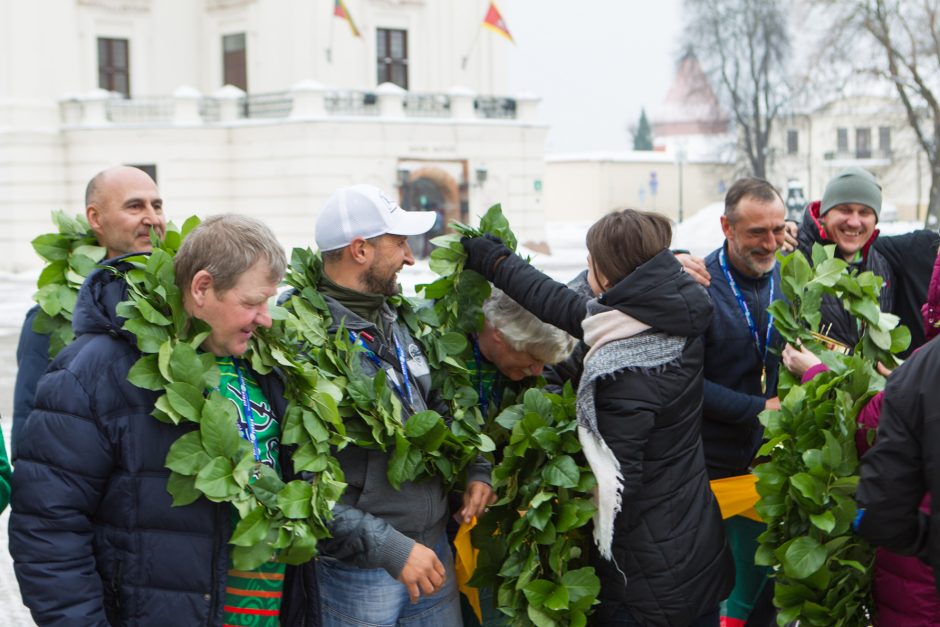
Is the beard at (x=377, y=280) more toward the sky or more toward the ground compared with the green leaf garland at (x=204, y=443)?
more toward the sky

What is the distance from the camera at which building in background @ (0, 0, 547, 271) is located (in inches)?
1275

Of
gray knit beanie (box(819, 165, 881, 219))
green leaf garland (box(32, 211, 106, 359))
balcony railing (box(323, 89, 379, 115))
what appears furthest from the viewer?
balcony railing (box(323, 89, 379, 115))

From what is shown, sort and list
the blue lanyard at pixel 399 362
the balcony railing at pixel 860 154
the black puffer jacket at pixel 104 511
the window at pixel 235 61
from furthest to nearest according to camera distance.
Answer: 1. the balcony railing at pixel 860 154
2. the window at pixel 235 61
3. the blue lanyard at pixel 399 362
4. the black puffer jacket at pixel 104 511

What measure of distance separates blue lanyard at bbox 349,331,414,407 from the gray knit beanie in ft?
7.79

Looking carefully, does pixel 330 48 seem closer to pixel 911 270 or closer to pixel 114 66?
pixel 114 66

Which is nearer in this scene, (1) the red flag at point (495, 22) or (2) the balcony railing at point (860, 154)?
(1) the red flag at point (495, 22)

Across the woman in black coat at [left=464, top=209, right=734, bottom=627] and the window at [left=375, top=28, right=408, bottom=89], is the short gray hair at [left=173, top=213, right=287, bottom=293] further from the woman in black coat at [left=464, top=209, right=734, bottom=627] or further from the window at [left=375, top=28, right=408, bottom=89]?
the window at [left=375, top=28, right=408, bottom=89]

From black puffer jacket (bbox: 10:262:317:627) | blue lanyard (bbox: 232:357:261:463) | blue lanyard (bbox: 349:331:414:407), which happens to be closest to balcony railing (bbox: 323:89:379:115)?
blue lanyard (bbox: 349:331:414:407)

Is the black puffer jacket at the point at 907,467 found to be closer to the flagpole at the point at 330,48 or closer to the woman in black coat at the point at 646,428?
the woman in black coat at the point at 646,428

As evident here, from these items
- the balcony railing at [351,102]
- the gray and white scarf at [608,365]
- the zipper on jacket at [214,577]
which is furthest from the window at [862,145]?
the zipper on jacket at [214,577]

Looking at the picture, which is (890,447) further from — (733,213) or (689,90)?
(689,90)

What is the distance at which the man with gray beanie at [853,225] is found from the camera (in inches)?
201

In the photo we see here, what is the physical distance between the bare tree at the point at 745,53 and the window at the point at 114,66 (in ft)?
88.5

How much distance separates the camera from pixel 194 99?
3281 centimetres
